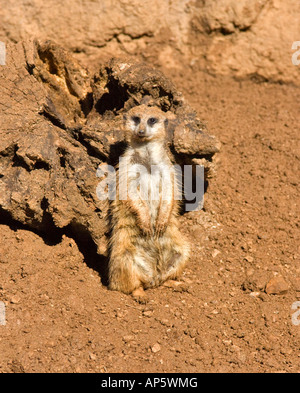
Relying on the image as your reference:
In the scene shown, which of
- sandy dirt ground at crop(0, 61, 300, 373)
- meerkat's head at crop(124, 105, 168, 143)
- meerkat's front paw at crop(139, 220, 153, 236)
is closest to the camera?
sandy dirt ground at crop(0, 61, 300, 373)

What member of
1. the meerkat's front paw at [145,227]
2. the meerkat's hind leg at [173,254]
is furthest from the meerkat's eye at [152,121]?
the meerkat's hind leg at [173,254]

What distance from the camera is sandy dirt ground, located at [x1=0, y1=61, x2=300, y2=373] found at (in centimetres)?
284

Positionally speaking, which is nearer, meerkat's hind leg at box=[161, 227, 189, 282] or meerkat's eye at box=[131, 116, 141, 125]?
meerkat's eye at box=[131, 116, 141, 125]

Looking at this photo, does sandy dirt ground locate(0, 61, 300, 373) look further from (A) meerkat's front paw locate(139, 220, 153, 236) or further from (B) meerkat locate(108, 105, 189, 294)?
(A) meerkat's front paw locate(139, 220, 153, 236)

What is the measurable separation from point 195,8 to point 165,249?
9.03 feet

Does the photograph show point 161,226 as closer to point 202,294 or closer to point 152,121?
point 202,294

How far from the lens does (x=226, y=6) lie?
491 cm

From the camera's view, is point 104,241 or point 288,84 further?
point 288,84

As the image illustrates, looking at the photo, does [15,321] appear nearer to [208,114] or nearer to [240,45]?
[208,114]

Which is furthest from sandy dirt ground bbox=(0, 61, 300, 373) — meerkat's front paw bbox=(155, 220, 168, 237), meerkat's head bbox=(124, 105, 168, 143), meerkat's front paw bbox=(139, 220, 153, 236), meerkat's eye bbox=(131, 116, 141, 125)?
meerkat's eye bbox=(131, 116, 141, 125)

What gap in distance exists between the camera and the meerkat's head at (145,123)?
340cm

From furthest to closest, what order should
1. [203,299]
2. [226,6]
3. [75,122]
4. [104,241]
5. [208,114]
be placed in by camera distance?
[226,6] → [208,114] → [75,122] → [104,241] → [203,299]

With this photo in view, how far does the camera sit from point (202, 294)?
11.1 feet

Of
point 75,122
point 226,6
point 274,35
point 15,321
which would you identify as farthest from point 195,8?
point 15,321
